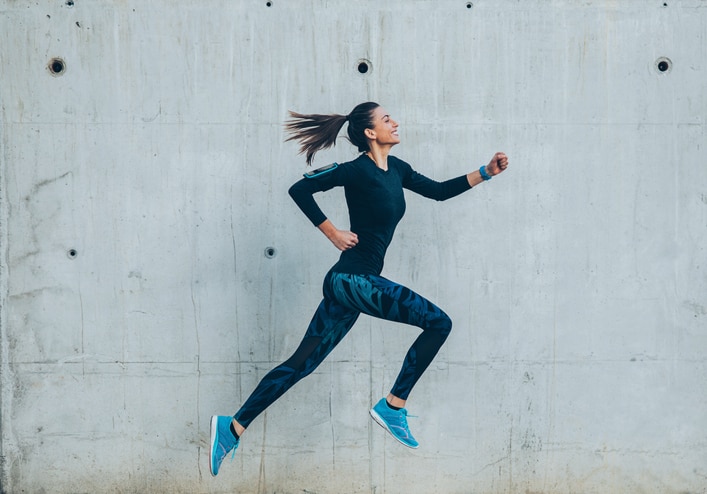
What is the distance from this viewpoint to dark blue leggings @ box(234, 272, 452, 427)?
5.07 metres

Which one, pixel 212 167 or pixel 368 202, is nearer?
pixel 368 202

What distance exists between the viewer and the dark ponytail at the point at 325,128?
17.4 ft

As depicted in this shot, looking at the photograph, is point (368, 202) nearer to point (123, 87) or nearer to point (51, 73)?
point (123, 87)

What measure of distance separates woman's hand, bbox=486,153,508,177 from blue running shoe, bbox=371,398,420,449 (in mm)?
1433

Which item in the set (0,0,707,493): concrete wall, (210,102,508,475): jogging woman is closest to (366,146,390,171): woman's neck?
(210,102,508,475): jogging woman

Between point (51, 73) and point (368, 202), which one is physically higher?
point (51, 73)

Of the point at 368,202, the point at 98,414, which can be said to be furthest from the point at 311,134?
the point at 98,414

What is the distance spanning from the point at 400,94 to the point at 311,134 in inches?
23.6

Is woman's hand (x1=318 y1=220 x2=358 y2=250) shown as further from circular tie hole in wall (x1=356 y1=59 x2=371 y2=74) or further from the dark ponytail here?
circular tie hole in wall (x1=356 y1=59 x2=371 y2=74)

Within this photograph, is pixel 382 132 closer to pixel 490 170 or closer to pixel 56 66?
pixel 490 170

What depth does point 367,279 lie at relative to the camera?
16.9ft

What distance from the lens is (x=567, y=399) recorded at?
5703 millimetres

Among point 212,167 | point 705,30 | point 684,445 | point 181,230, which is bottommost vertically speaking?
point 684,445

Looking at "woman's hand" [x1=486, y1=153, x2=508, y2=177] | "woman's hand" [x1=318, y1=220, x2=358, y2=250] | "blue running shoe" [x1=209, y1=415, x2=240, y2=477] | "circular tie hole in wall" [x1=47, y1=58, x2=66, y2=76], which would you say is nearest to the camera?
"woman's hand" [x1=318, y1=220, x2=358, y2=250]
